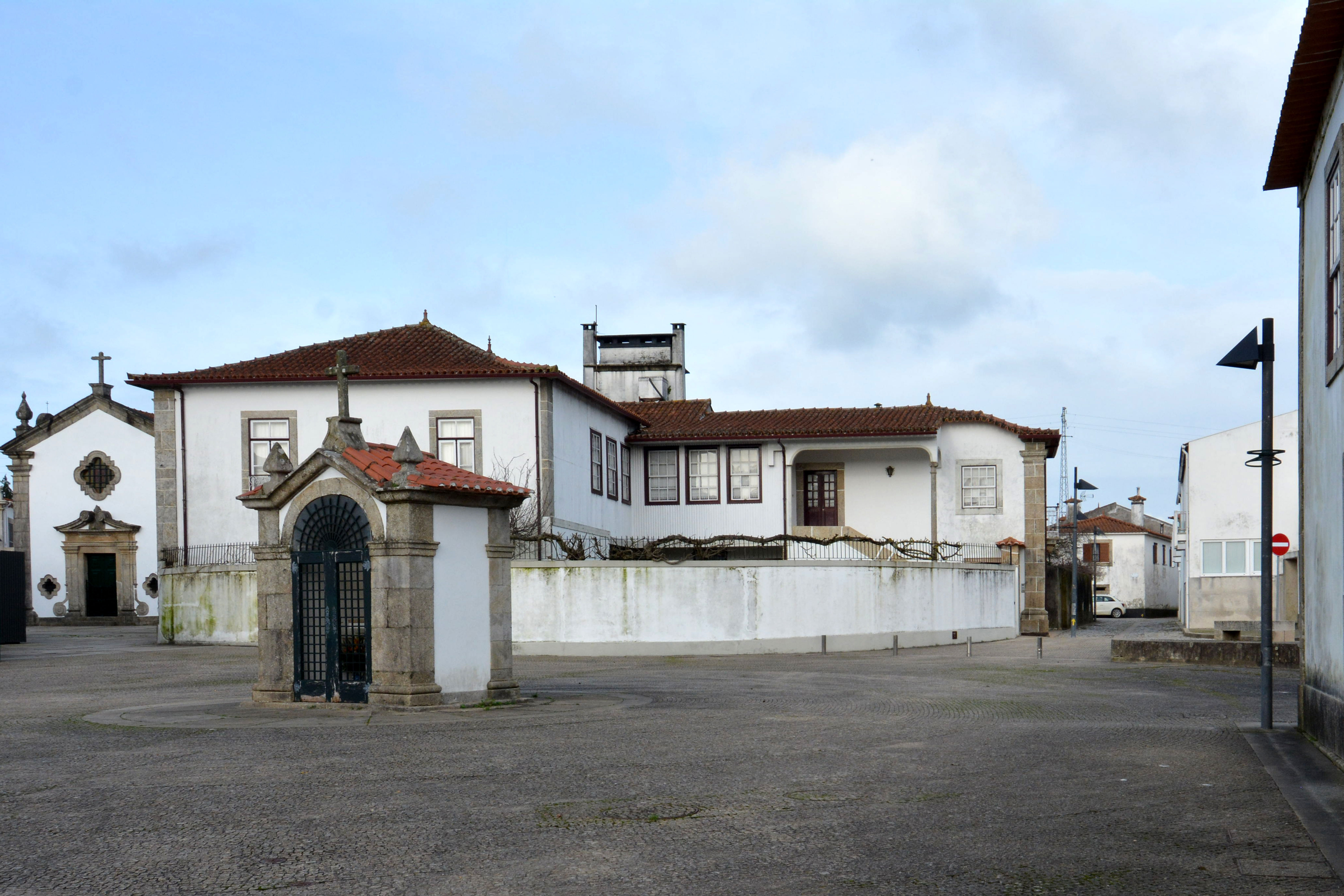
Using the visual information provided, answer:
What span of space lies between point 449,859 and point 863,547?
76.7 ft

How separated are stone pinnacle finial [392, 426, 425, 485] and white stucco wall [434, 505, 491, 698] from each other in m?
→ 0.52

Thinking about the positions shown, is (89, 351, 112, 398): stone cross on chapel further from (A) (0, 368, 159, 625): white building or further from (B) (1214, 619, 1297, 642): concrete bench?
(B) (1214, 619, 1297, 642): concrete bench

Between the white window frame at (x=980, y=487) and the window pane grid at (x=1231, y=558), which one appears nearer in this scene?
the window pane grid at (x=1231, y=558)

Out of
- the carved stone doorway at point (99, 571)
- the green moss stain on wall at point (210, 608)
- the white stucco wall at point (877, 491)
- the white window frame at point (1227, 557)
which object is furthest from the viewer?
the carved stone doorway at point (99, 571)

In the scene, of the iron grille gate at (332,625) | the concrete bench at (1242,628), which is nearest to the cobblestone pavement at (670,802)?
the iron grille gate at (332,625)

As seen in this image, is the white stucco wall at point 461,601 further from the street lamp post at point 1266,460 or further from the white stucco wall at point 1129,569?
the white stucco wall at point 1129,569

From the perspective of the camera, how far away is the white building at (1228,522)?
3550cm

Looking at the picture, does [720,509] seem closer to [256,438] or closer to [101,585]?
[256,438]

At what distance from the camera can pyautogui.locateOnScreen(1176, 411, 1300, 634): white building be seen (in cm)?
3550

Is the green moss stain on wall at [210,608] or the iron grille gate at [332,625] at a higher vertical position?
the iron grille gate at [332,625]

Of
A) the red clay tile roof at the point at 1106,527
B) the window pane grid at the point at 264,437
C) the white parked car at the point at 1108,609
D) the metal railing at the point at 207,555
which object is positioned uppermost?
the window pane grid at the point at 264,437

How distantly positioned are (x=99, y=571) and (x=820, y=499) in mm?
22490

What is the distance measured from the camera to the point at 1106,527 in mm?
75125

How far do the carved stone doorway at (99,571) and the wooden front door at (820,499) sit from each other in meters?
20.5
